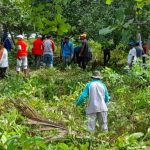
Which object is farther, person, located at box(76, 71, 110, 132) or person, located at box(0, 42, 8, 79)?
person, located at box(0, 42, 8, 79)

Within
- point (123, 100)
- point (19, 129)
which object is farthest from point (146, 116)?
point (19, 129)

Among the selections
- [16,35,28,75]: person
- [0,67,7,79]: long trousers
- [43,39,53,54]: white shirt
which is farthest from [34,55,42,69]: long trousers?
[0,67,7,79]: long trousers

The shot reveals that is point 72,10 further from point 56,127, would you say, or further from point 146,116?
point 56,127

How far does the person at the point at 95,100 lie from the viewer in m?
10.4

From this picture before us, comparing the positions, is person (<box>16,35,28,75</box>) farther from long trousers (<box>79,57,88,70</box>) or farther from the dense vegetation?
long trousers (<box>79,57,88,70</box>)

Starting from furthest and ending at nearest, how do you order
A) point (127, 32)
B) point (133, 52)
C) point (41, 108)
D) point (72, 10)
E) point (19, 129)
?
point (72, 10), point (133, 52), point (41, 108), point (19, 129), point (127, 32)


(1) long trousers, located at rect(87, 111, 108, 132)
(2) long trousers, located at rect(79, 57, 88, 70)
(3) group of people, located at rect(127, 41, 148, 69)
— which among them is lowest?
(1) long trousers, located at rect(87, 111, 108, 132)

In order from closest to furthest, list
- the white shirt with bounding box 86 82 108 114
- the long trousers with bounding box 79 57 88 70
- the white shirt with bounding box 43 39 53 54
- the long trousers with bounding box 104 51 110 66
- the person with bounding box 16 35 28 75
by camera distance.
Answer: the white shirt with bounding box 86 82 108 114
the person with bounding box 16 35 28 75
the white shirt with bounding box 43 39 53 54
the long trousers with bounding box 79 57 88 70
the long trousers with bounding box 104 51 110 66

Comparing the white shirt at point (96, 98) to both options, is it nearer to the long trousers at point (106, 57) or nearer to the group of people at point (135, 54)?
the group of people at point (135, 54)

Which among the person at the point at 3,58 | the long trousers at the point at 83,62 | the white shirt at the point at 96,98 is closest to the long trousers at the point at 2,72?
the person at the point at 3,58

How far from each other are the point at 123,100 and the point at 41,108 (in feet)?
7.44

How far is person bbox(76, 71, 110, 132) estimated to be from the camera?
411 inches

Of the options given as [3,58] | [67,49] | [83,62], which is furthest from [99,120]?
[67,49]

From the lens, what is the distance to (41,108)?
484 inches
